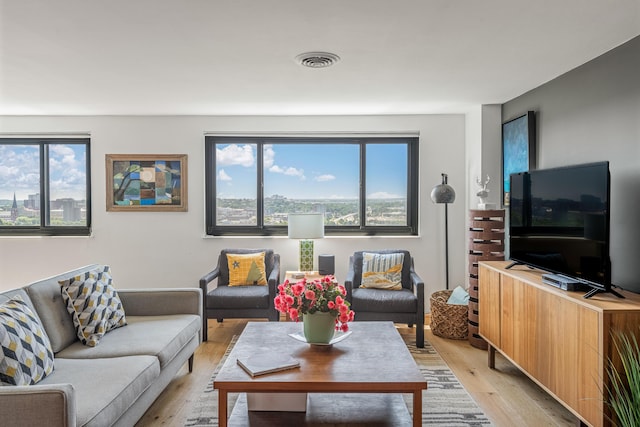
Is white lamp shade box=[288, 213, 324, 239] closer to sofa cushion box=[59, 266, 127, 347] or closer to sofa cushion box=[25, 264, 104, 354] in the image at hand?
sofa cushion box=[59, 266, 127, 347]

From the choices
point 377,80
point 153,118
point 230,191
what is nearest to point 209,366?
point 230,191

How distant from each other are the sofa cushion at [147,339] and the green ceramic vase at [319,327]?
2.89 ft

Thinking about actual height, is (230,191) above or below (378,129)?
below

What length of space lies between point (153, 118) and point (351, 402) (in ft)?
13.3

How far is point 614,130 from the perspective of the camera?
2957mm

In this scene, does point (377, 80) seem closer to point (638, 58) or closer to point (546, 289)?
point (638, 58)

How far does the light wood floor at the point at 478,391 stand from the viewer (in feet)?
9.09

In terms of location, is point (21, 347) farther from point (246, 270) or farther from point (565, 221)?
point (565, 221)

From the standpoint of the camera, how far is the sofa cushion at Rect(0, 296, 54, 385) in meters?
1.94

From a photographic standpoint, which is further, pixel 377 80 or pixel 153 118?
pixel 153 118

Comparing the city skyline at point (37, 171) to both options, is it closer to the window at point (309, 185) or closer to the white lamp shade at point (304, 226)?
the window at point (309, 185)

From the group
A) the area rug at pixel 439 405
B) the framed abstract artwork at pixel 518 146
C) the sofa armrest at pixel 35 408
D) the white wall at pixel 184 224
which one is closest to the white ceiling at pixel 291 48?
Answer: the framed abstract artwork at pixel 518 146

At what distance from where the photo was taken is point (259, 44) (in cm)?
286

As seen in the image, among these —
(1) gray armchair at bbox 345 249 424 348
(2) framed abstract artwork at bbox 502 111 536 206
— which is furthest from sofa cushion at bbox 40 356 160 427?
(2) framed abstract artwork at bbox 502 111 536 206
